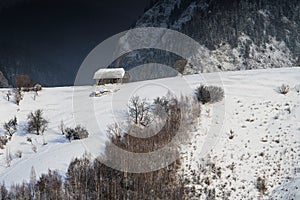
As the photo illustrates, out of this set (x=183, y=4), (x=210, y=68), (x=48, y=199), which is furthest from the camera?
(x=183, y=4)

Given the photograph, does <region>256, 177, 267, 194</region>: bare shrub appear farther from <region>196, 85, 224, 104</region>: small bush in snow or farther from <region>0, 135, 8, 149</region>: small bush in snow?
<region>0, 135, 8, 149</region>: small bush in snow

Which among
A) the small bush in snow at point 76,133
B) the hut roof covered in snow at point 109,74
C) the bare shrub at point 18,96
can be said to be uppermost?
the hut roof covered in snow at point 109,74

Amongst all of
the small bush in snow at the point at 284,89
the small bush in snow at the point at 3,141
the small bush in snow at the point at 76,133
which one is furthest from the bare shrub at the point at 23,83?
the small bush in snow at the point at 284,89

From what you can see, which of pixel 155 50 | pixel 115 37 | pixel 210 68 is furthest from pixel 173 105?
pixel 115 37

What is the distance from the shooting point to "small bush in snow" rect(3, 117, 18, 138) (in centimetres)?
3133

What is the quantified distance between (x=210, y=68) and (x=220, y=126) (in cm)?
9364

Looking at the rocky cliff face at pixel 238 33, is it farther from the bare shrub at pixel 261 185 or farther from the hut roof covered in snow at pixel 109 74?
the bare shrub at pixel 261 185

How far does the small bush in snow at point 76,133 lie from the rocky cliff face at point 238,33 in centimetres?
8855

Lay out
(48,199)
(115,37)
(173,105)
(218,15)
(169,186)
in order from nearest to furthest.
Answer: (48,199) → (169,186) → (173,105) → (218,15) → (115,37)

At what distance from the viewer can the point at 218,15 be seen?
142 meters

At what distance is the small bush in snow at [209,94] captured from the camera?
1201 inches

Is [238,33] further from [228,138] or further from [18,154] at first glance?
[18,154]

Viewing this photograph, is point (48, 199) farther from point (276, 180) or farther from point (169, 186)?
point (276, 180)

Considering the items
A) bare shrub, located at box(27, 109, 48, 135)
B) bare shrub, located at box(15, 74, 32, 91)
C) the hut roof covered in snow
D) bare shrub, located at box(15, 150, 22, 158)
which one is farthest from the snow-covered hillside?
the hut roof covered in snow
